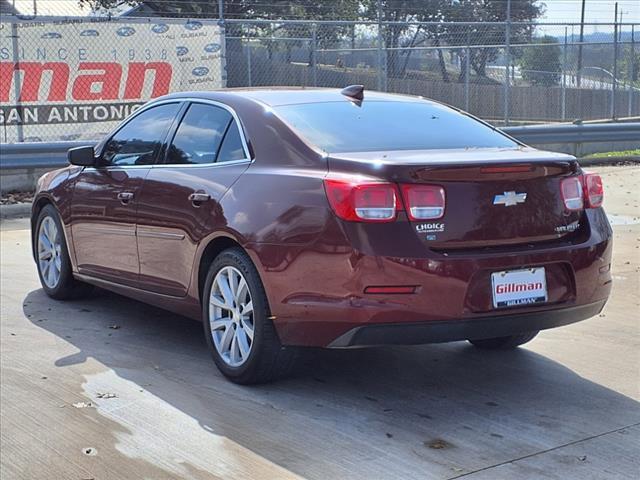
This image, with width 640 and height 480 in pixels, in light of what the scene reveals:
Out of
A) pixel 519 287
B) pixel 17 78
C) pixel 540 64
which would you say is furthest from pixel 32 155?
pixel 540 64

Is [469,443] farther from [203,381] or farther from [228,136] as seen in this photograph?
[228,136]

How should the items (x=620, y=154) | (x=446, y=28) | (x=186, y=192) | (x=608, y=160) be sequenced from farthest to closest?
(x=446, y=28)
(x=620, y=154)
(x=608, y=160)
(x=186, y=192)

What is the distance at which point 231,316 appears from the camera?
5.20 m

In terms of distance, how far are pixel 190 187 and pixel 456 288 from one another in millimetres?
1804

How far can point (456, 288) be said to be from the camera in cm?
451

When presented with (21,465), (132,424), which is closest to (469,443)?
(132,424)

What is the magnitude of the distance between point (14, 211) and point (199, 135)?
22.1 feet

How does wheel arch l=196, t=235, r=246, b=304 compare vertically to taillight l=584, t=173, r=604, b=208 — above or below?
below

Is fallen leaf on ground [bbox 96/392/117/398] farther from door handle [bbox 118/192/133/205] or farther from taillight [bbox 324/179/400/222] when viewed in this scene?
taillight [bbox 324/179/400/222]

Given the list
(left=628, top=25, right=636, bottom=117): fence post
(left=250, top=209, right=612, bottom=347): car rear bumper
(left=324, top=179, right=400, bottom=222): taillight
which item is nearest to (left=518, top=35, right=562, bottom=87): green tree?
(left=628, top=25, right=636, bottom=117): fence post

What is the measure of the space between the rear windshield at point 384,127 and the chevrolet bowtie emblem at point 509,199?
0.58 metres

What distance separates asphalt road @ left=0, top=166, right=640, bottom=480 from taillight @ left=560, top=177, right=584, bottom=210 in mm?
974

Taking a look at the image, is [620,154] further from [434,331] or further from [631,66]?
[434,331]

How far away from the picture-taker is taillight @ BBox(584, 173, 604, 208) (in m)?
5.09
